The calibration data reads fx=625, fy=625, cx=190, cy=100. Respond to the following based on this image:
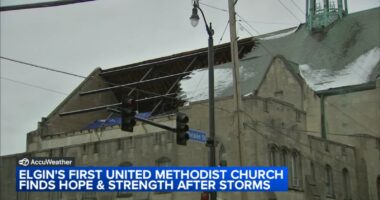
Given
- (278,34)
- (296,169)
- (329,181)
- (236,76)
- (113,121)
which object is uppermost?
(278,34)

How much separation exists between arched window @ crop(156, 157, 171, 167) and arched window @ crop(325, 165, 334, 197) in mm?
10440

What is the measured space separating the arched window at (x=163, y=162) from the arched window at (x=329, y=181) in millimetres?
10440

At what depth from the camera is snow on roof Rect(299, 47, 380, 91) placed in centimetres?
4738

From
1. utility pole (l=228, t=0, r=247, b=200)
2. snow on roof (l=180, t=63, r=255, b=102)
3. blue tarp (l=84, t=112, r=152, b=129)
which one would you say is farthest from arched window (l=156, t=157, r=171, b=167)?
utility pole (l=228, t=0, r=247, b=200)

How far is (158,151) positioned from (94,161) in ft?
21.5

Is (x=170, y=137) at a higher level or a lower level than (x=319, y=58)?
lower

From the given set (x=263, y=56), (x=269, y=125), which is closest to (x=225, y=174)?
(x=269, y=125)

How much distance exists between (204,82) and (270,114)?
1553 centimetres

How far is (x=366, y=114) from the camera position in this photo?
45.4 meters

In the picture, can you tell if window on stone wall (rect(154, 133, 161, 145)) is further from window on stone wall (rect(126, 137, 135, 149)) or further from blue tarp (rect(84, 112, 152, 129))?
blue tarp (rect(84, 112, 152, 129))

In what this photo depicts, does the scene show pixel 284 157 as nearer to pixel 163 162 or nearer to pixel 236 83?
pixel 163 162

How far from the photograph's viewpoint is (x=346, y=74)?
4812 centimetres

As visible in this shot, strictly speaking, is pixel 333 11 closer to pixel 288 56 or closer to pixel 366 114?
pixel 288 56

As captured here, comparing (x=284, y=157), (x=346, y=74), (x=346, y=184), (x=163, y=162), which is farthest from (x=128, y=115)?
(x=346, y=74)
